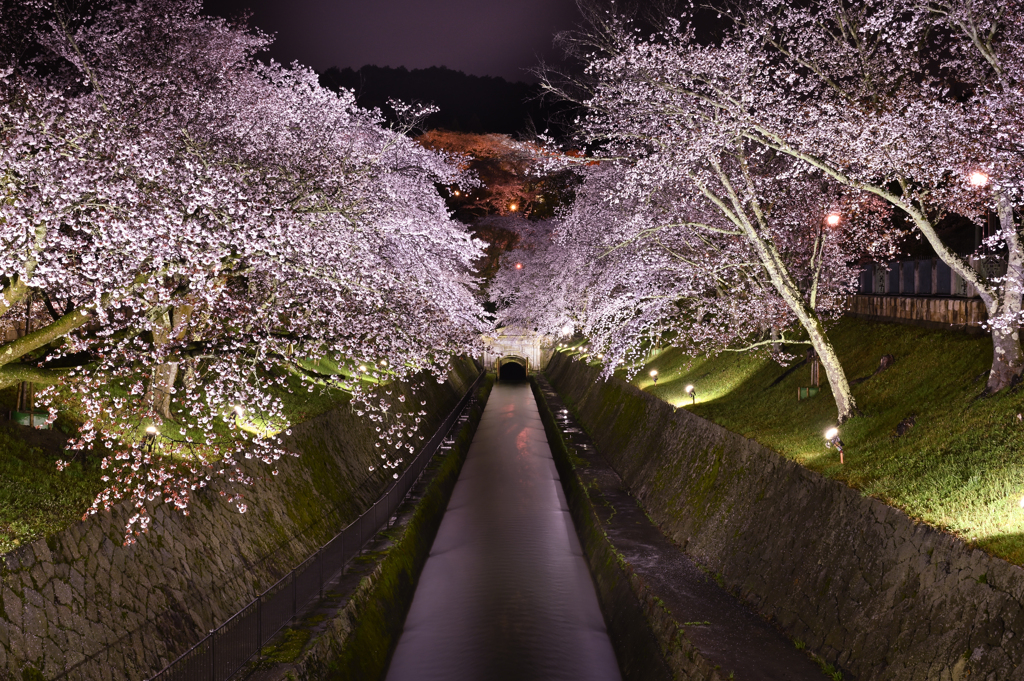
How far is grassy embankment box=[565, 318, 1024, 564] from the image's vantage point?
343 inches

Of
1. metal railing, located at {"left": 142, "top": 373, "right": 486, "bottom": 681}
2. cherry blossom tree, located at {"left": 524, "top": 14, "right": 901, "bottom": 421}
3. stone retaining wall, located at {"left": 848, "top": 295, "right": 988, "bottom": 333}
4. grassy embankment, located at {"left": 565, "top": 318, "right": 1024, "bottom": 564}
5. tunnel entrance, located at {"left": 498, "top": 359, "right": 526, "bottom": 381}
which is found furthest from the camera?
tunnel entrance, located at {"left": 498, "top": 359, "right": 526, "bottom": 381}

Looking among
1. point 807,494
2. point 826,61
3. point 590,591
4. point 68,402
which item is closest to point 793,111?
point 826,61

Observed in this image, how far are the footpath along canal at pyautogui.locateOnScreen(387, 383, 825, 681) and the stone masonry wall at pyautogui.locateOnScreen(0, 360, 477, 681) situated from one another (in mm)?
3698

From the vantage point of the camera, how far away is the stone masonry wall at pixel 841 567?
7066 mm

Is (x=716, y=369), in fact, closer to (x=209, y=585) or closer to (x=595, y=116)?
(x=595, y=116)

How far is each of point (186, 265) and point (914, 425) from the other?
13760 millimetres

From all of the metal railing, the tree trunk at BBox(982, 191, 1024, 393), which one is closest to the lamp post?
→ the metal railing

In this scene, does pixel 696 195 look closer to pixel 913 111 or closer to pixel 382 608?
pixel 913 111

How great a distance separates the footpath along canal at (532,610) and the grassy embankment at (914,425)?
10.1ft

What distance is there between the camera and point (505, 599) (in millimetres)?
16734

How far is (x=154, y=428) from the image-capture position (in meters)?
12.6

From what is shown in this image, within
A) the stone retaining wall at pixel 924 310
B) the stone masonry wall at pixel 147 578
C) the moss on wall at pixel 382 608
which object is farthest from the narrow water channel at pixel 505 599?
the stone retaining wall at pixel 924 310

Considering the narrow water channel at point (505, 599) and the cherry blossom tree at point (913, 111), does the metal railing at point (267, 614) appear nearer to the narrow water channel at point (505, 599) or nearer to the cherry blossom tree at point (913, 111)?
the narrow water channel at point (505, 599)

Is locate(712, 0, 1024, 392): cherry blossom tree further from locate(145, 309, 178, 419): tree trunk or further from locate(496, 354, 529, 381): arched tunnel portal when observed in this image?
locate(496, 354, 529, 381): arched tunnel portal
